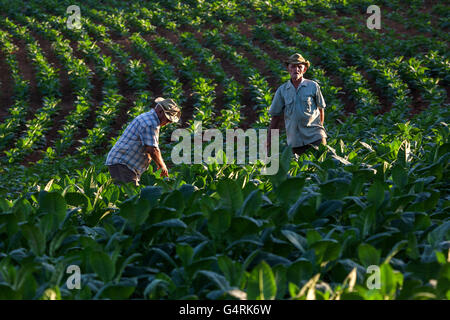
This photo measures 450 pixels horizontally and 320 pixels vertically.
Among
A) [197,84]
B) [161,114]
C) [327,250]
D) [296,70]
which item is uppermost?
[197,84]

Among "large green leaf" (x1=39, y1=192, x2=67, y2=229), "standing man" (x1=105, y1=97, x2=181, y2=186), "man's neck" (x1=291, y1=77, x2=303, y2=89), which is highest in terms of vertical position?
"man's neck" (x1=291, y1=77, x2=303, y2=89)

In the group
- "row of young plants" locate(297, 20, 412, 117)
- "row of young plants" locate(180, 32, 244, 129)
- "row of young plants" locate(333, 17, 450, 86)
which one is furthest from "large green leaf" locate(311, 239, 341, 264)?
"row of young plants" locate(333, 17, 450, 86)

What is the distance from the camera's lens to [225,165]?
4898mm

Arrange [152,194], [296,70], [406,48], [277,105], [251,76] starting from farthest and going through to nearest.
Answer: [406,48] < [251,76] < [277,105] < [296,70] < [152,194]

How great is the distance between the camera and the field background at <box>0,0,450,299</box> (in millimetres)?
2410

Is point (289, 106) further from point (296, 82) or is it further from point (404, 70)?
point (404, 70)

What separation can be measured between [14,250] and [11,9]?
22.0m

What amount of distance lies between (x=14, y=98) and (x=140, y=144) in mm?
8670

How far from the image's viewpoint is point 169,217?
2918 mm

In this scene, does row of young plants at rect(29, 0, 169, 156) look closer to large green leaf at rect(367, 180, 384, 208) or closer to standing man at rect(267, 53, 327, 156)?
standing man at rect(267, 53, 327, 156)

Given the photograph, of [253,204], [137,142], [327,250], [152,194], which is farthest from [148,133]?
[327,250]

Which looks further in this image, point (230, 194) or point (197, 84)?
point (197, 84)

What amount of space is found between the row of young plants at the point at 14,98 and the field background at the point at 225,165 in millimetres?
48
